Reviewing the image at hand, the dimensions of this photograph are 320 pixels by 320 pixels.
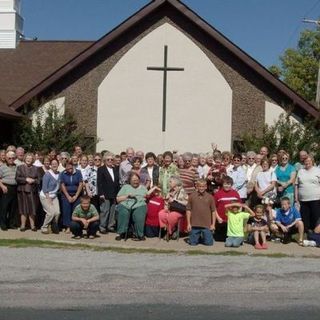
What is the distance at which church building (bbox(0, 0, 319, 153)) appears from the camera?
63.0ft

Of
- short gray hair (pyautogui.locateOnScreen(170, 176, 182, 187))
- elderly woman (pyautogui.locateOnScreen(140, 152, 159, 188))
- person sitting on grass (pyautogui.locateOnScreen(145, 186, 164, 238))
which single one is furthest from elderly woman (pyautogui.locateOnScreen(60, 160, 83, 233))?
short gray hair (pyautogui.locateOnScreen(170, 176, 182, 187))

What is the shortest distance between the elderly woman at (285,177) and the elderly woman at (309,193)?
0.19 metres

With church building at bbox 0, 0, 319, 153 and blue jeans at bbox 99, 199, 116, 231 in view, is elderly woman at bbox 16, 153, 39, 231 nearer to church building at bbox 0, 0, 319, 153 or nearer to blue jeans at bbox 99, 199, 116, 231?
blue jeans at bbox 99, 199, 116, 231

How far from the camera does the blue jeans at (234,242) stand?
1223 cm

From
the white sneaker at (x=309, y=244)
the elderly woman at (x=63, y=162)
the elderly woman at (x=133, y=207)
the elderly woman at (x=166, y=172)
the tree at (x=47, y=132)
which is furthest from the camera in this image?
the tree at (x=47, y=132)

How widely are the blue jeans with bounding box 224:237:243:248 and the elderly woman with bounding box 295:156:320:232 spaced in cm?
146

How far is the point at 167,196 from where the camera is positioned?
13.0 metres

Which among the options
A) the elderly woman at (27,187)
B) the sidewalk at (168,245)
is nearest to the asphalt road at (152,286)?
the sidewalk at (168,245)

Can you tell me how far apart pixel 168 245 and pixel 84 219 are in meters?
1.74

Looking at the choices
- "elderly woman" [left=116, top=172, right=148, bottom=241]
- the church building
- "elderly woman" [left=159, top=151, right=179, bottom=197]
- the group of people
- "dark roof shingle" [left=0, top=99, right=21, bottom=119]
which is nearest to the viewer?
the group of people

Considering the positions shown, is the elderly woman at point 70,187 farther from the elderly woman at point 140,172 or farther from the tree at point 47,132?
the tree at point 47,132

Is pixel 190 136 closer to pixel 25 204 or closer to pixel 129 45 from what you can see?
pixel 129 45

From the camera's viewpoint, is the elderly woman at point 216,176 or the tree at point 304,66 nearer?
the elderly woman at point 216,176

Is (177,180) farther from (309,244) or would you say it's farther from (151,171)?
(309,244)
